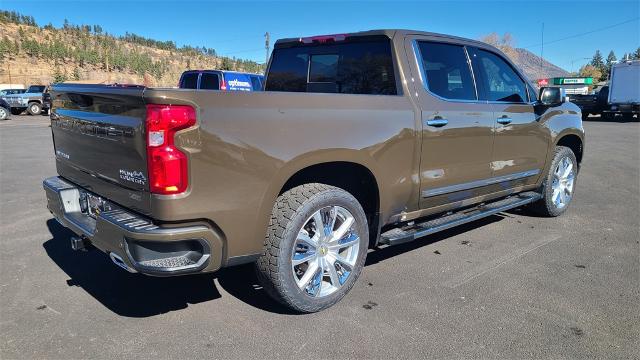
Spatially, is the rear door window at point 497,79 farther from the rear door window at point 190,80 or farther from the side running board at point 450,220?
the rear door window at point 190,80

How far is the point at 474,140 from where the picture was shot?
14.0ft

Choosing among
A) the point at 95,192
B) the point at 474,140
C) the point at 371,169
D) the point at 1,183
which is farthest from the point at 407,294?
the point at 1,183

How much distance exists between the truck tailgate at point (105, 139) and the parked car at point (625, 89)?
87.2 ft

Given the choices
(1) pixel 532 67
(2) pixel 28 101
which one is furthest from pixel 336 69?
(1) pixel 532 67

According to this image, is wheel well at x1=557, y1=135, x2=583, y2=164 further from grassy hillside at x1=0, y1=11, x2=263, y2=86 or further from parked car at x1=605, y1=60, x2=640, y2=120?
grassy hillside at x1=0, y1=11, x2=263, y2=86

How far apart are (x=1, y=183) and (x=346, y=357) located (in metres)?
6.83

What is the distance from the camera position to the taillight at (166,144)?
2.54 meters

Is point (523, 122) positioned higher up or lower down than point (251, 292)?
higher up

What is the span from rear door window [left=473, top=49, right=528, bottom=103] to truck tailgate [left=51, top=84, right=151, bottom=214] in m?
3.14

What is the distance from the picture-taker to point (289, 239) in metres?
3.03

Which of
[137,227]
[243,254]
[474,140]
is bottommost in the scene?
[243,254]

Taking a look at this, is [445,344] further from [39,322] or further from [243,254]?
[39,322]

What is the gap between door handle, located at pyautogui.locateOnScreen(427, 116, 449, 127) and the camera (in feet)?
12.6

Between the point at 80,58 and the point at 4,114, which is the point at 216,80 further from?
the point at 80,58
